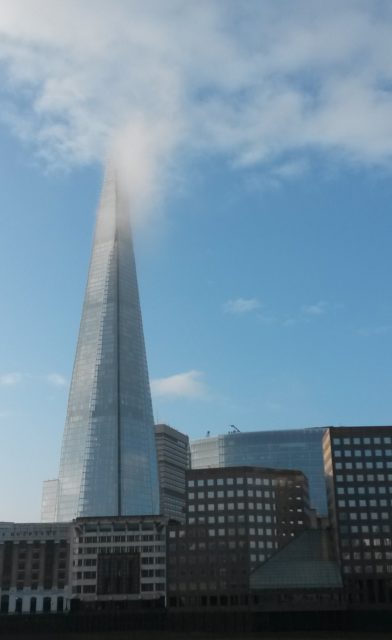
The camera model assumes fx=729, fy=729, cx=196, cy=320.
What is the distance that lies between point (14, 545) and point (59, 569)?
46.7 ft

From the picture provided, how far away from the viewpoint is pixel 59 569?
633 feet

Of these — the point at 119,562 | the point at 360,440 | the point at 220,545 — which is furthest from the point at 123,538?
the point at 360,440

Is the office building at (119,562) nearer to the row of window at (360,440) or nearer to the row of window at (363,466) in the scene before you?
the row of window at (363,466)

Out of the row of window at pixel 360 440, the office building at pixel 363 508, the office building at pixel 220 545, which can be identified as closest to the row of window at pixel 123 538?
the office building at pixel 220 545

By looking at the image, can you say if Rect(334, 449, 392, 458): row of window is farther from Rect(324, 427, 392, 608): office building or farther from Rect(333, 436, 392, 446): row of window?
Rect(333, 436, 392, 446): row of window

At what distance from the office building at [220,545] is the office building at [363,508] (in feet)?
56.3

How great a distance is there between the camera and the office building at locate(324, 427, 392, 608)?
18200cm

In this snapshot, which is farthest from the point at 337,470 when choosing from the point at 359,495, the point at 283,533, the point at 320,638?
the point at 320,638

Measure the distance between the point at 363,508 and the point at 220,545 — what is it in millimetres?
38776

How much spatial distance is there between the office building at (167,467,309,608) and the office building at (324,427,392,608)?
17166 mm

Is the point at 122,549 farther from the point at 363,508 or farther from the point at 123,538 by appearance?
the point at 363,508

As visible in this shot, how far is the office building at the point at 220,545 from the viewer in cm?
18638

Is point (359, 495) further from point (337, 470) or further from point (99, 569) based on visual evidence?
point (99, 569)

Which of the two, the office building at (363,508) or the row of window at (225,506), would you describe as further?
the row of window at (225,506)
